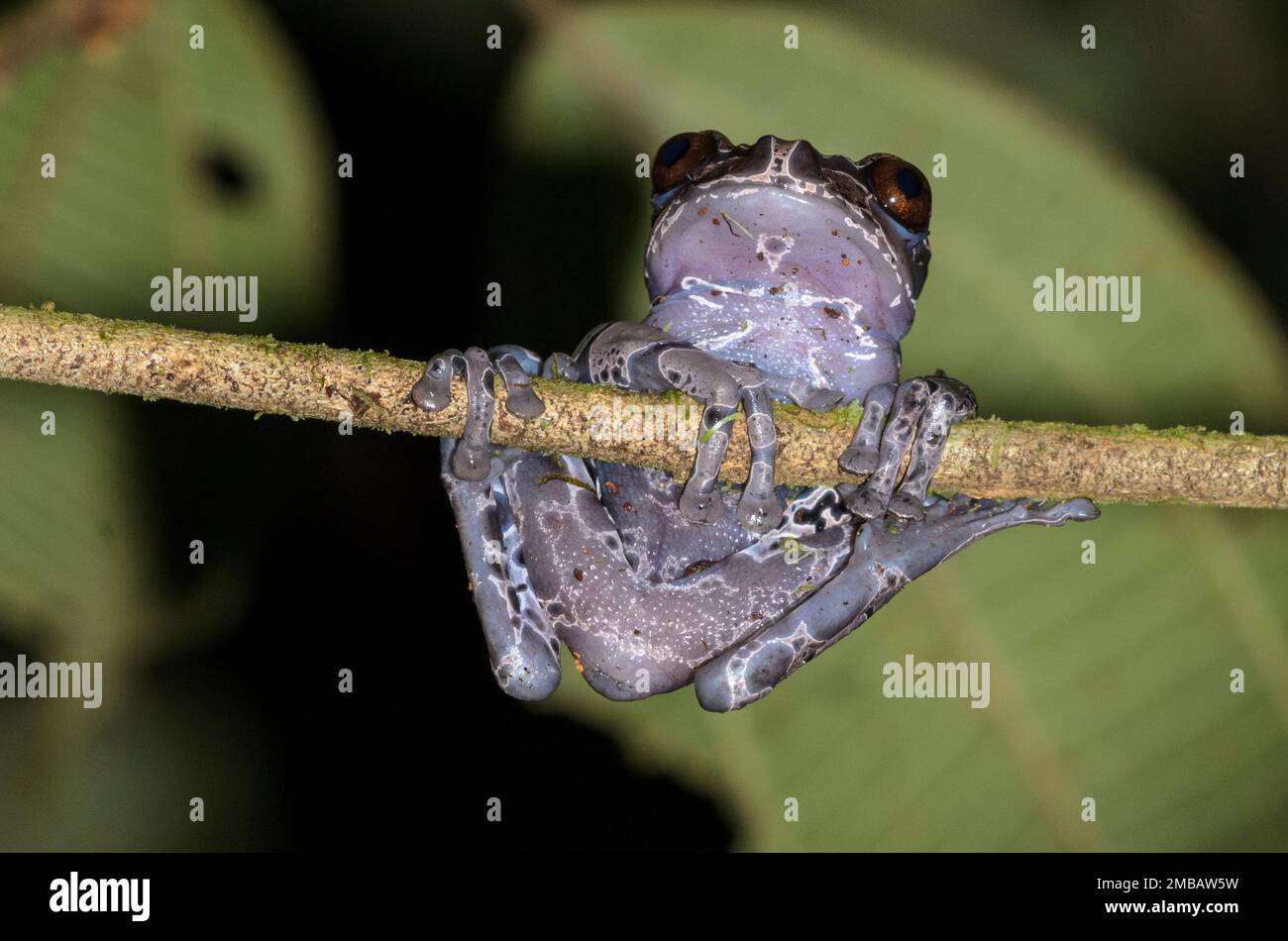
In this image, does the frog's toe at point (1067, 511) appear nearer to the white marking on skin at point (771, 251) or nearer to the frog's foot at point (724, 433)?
the frog's foot at point (724, 433)

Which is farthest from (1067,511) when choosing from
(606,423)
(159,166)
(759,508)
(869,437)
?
(159,166)

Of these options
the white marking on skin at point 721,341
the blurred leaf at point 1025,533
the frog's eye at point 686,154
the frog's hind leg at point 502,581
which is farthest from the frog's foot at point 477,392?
the blurred leaf at point 1025,533

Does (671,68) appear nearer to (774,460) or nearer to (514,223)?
(514,223)

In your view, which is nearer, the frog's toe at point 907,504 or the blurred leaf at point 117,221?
the frog's toe at point 907,504

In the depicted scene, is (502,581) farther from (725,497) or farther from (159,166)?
(159,166)

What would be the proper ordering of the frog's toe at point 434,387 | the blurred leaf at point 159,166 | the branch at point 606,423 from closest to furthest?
1. the branch at point 606,423
2. the frog's toe at point 434,387
3. the blurred leaf at point 159,166

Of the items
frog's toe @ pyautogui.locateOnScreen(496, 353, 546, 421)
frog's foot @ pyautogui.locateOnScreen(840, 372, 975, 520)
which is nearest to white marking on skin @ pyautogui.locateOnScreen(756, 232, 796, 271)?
frog's foot @ pyautogui.locateOnScreen(840, 372, 975, 520)

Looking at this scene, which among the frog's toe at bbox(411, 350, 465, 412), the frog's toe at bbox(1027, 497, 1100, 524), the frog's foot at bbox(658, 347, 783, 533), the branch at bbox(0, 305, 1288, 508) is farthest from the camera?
the frog's toe at bbox(1027, 497, 1100, 524)

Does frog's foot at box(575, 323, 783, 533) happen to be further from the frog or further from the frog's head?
the frog's head

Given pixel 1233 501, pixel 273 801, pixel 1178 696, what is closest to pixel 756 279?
pixel 1233 501
